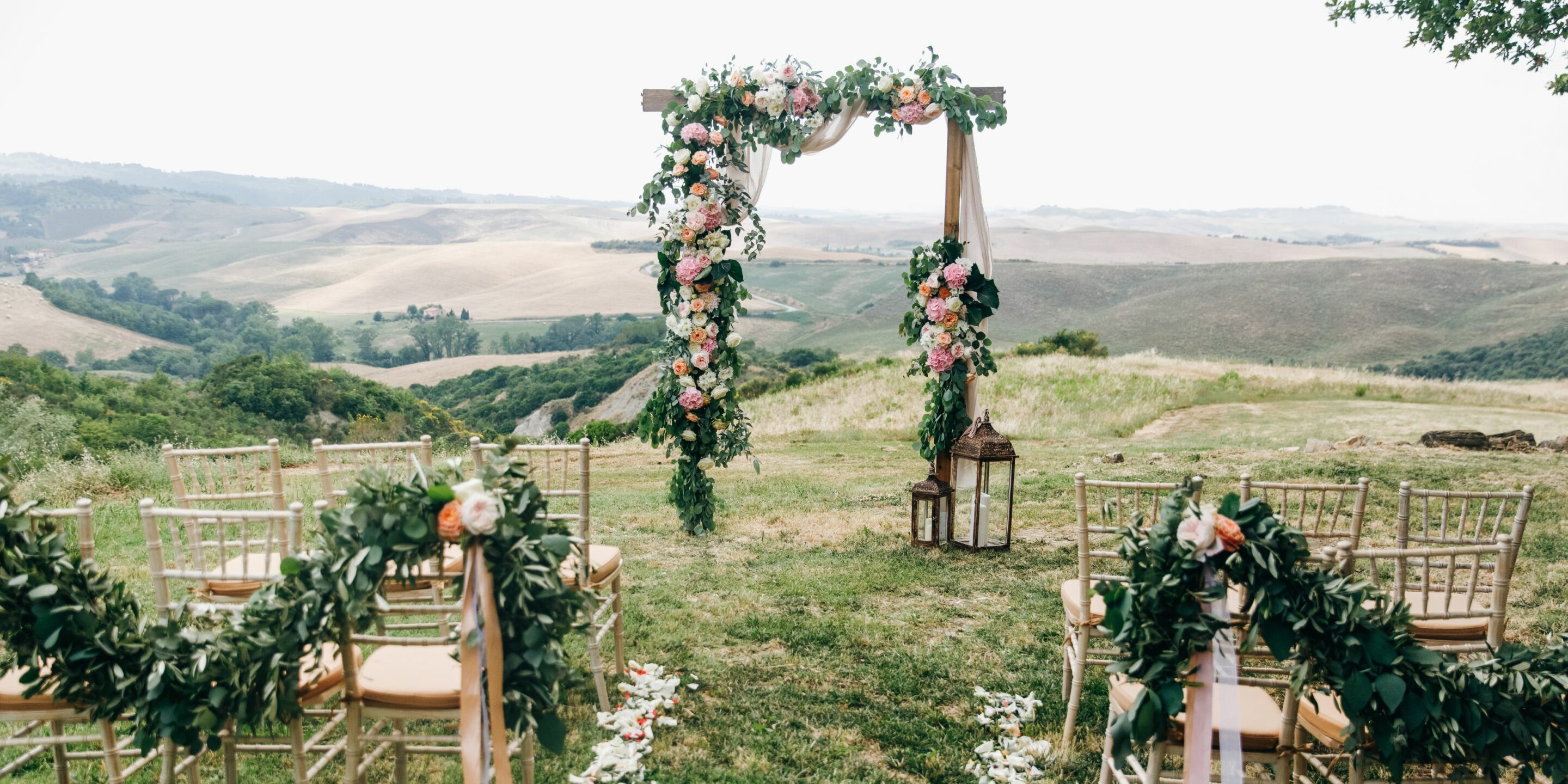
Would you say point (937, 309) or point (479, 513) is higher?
point (937, 309)

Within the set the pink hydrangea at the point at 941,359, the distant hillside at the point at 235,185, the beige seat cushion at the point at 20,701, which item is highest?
the distant hillside at the point at 235,185

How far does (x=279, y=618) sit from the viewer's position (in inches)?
94.0

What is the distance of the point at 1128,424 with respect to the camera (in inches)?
546

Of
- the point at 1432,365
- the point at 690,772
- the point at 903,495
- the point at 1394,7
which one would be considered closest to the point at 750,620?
the point at 690,772

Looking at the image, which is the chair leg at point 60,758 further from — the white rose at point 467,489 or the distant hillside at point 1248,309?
the distant hillside at point 1248,309

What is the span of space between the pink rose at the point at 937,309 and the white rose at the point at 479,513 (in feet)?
14.8

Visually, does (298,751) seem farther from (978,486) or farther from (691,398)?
(978,486)

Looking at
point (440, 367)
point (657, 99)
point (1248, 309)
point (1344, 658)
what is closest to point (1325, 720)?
point (1344, 658)

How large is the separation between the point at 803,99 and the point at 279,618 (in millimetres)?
4887

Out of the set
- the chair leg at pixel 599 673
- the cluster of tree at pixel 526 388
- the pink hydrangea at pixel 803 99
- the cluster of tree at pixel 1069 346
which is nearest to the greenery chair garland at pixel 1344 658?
the chair leg at pixel 599 673

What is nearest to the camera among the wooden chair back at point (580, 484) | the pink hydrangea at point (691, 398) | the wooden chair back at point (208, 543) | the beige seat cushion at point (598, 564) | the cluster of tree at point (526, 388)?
the wooden chair back at point (208, 543)

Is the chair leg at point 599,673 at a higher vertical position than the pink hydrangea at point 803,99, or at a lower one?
lower

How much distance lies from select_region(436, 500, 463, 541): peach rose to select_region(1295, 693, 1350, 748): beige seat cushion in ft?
7.62

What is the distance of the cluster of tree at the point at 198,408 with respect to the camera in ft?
41.2
